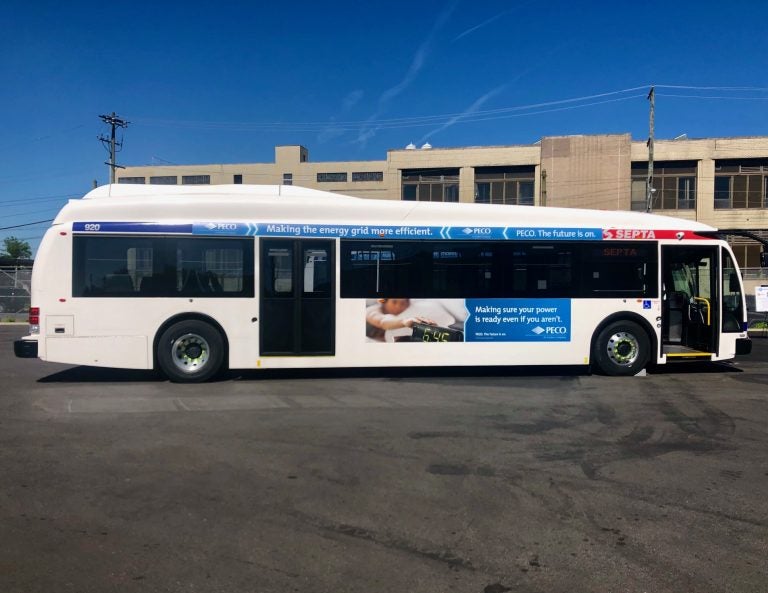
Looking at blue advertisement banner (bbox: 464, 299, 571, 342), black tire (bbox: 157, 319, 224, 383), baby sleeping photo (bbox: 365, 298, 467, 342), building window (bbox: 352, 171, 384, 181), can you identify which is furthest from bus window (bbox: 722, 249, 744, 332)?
building window (bbox: 352, 171, 384, 181)

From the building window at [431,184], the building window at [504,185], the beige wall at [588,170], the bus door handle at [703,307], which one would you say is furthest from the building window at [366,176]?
the bus door handle at [703,307]

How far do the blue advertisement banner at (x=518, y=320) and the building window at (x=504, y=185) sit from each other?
3611 centimetres

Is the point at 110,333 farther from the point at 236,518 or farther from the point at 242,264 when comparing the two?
the point at 236,518

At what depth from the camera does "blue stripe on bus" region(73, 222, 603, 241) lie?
34.2 ft

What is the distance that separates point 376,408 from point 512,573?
489cm

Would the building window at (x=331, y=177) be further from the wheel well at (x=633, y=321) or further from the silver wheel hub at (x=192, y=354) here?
the silver wheel hub at (x=192, y=354)

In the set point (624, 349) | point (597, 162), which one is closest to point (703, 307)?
point (624, 349)

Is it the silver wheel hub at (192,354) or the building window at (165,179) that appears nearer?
the silver wheel hub at (192,354)

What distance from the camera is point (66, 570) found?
12.5 ft

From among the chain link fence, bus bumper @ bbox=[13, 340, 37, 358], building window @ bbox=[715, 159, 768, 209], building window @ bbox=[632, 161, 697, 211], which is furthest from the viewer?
building window @ bbox=[632, 161, 697, 211]

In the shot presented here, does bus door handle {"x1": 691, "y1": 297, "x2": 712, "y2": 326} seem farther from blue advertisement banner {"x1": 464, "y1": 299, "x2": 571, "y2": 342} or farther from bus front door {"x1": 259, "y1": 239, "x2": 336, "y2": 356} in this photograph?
bus front door {"x1": 259, "y1": 239, "x2": 336, "y2": 356}

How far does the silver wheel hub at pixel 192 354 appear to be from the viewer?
34.3 ft

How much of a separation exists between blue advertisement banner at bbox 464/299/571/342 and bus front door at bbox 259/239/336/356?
8.06 feet

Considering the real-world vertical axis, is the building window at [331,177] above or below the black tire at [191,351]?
above
